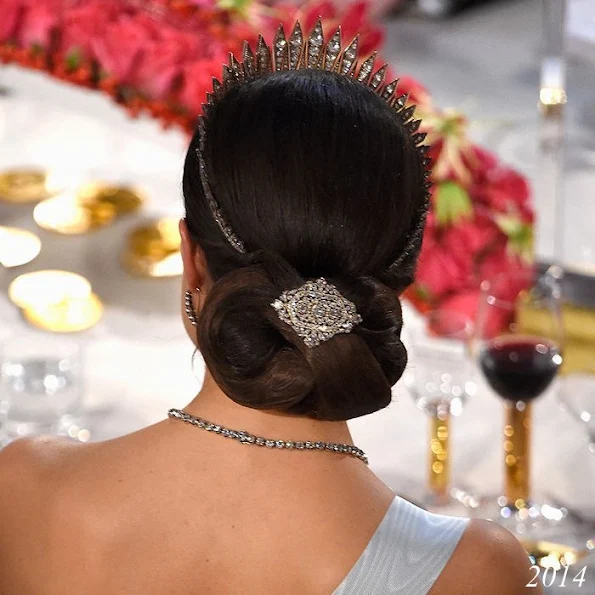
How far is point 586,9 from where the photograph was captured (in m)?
2.31

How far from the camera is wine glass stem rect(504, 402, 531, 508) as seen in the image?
78.7 inches

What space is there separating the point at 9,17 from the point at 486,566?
212 cm

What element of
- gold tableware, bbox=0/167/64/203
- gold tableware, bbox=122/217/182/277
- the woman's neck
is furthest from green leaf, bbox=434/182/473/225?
the woman's neck

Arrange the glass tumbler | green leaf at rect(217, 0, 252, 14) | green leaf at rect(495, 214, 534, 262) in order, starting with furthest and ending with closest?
green leaf at rect(217, 0, 252, 14), green leaf at rect(495, 214, 534, 262), the glass tumbler

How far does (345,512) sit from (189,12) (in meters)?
2.10

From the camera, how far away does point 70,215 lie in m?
2.92

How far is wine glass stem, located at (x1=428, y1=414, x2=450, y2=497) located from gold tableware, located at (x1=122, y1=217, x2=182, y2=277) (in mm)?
915

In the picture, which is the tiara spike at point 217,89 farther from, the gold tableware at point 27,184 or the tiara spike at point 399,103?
the gold tableware at point 27,184

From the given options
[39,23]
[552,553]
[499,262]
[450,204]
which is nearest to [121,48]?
[39,23]

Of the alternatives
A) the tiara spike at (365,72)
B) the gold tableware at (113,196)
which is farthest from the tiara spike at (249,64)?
the gold tableware at (113,196)

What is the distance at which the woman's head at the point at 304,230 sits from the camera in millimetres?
1104

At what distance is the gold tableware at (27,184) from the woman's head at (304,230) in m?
1.89

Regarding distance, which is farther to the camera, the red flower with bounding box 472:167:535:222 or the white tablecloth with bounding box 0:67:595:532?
the red flower with bounding box 472:167:535:222

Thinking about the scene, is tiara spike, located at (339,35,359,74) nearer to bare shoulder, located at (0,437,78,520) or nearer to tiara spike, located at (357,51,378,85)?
tiara spike, located at (357,51,378,85)
